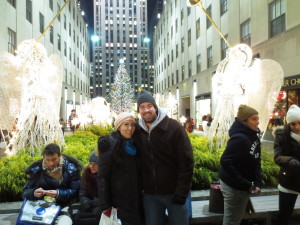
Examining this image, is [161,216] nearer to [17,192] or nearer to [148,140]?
[148,140]

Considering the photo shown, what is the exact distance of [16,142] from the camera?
8.49 m

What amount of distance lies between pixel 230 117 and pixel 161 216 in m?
6.12

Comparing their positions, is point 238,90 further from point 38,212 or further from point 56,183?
point 38,212

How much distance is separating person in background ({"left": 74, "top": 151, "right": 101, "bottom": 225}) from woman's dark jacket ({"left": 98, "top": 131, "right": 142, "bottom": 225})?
91 cm

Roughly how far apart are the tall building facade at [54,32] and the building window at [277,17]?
654 inches

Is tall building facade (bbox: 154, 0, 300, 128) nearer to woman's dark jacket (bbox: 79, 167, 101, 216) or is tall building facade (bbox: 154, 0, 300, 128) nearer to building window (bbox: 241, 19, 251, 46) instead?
building window (bbox: 241, 19, 251, 46)

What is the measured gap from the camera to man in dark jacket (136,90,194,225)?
3.13 metres

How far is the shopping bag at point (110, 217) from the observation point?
3.24m

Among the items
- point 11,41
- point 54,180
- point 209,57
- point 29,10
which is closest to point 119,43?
point 29,10

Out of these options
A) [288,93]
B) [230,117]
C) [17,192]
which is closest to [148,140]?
[17,192]

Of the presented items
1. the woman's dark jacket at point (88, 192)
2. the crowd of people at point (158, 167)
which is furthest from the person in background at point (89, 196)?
the crowd of people at point (158, 167)

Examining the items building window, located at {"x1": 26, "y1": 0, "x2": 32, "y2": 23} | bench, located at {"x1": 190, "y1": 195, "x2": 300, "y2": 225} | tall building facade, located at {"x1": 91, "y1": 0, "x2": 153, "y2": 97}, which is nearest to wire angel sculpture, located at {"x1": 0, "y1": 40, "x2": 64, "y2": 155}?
bench, located at {"x1": 190, "y1": 195, "x2": 300, "y2": 225}

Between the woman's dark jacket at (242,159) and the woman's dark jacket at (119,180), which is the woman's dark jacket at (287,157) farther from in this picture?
the woman's dark jacket at (119,180)

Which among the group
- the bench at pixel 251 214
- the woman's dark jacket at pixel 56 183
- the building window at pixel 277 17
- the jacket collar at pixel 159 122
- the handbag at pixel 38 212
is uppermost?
the building window at pixel 277 17
